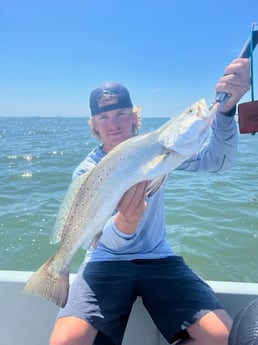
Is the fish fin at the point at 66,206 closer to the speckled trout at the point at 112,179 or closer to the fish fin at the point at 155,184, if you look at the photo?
the speckled trout at the point at 112,179

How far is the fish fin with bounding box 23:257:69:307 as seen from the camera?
2012 millimetres

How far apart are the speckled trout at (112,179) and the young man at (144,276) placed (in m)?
0.15

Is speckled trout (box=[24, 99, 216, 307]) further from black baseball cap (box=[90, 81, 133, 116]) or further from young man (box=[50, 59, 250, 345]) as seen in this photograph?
black baseball cap (box=[90, 81, 133, 116])

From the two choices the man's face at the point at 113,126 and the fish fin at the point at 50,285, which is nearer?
the fish fin at the point at 50,285

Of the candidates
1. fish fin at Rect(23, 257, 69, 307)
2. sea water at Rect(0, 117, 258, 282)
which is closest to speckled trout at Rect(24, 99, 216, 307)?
fish fin at Rect(23, 257, 69, 307)

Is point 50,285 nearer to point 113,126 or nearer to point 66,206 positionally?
point 66,206

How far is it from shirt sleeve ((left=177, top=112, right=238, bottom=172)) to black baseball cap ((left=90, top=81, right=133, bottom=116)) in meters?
0.67

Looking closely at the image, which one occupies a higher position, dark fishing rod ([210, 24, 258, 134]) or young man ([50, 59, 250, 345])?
dark fishing rod ([210, 24, 258, 134])

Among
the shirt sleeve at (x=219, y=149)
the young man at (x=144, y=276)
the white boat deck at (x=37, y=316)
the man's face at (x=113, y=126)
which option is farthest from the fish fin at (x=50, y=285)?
the shirt sleeve at (x=219, y=149)

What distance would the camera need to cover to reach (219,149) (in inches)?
99.9

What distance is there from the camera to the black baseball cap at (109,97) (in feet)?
9.29

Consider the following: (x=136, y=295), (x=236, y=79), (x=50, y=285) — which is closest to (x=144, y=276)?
(x=136, y=295)

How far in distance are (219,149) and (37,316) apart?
164 centimetres

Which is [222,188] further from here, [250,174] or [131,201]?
[131,201]
